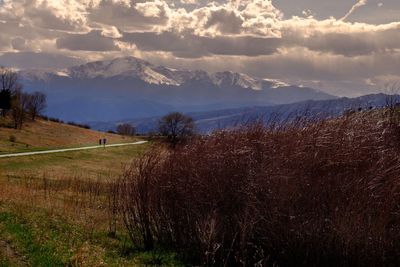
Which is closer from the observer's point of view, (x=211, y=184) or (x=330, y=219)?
(x=330, y=219)

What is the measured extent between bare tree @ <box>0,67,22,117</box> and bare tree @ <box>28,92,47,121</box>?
4.98 meters

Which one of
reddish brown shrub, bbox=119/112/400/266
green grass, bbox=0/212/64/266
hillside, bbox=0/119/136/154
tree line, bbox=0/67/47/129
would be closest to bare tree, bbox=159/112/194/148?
hillside, bbox=0/119/136/154

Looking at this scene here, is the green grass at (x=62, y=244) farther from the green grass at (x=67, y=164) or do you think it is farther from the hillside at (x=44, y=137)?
the hillside at (x=44, y=137)

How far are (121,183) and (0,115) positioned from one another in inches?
4201

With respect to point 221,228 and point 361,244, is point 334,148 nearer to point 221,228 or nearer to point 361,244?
point 361,244

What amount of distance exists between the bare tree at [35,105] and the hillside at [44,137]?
283 centimetres

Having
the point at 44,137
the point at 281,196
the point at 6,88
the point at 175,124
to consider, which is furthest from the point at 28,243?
the point at 6,88

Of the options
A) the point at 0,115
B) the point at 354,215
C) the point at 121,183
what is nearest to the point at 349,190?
the point at 354,215

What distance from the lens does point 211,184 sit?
1711cm

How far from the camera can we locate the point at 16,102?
385 feet

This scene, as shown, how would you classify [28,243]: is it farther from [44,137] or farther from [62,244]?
[44,137]

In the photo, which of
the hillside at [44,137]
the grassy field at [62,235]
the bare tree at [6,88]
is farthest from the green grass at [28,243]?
the bare tree at [6,88]

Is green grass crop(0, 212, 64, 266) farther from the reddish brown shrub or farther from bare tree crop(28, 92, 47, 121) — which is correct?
bare tree crop(28, 92, 47, 121)

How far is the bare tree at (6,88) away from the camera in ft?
383
